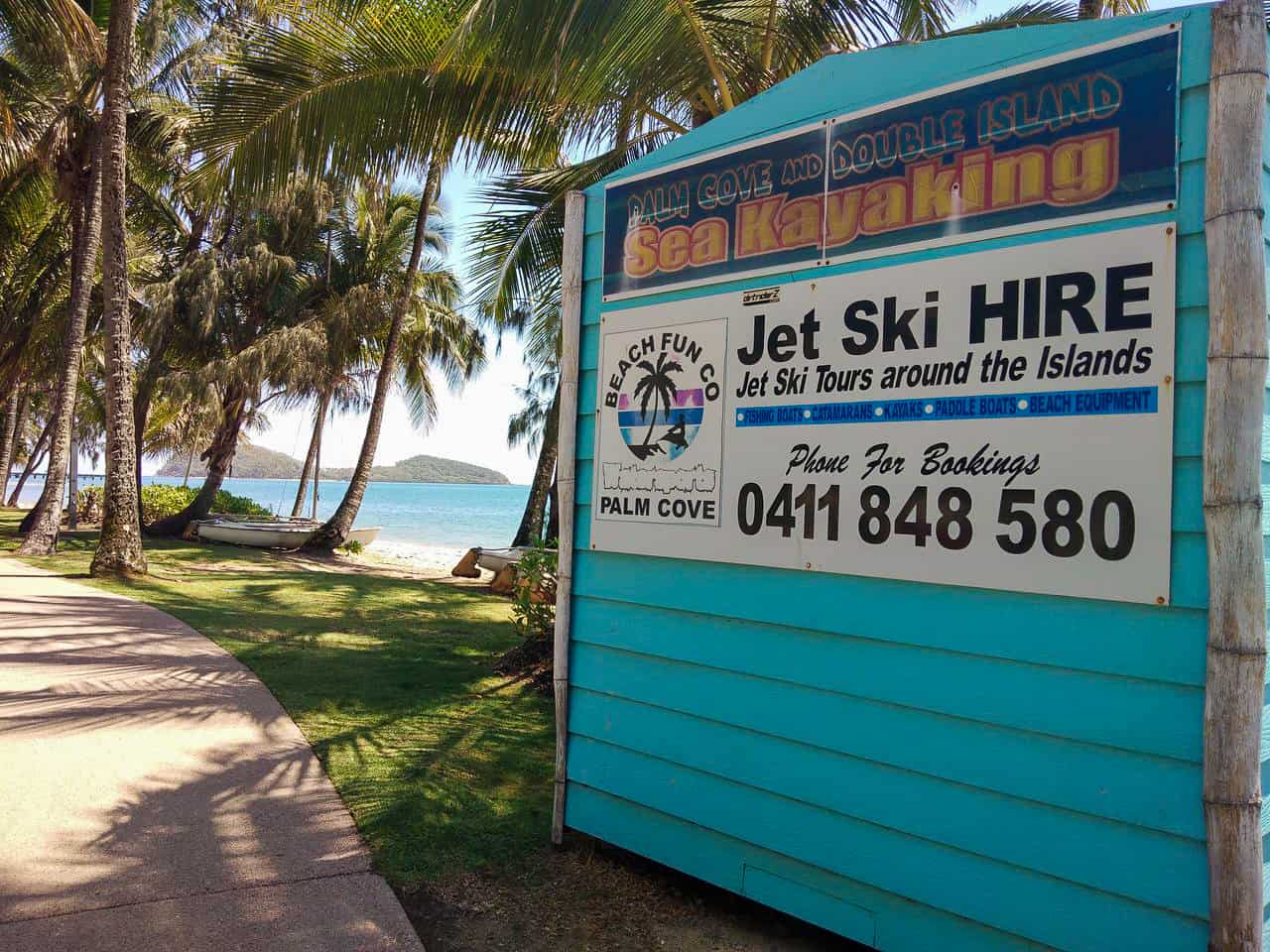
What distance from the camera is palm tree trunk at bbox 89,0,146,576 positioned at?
1197 centimetres

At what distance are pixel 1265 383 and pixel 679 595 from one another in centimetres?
196

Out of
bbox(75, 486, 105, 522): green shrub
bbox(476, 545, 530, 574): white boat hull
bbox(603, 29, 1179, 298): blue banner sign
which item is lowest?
bbox(476, 545, 530, 574): white boat hull

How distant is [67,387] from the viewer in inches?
588

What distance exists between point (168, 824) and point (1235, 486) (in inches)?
159

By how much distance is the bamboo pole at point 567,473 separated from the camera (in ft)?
13.0

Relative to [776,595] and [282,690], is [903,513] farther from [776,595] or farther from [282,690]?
[282,690]

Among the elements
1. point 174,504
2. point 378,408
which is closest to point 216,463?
point 174,504

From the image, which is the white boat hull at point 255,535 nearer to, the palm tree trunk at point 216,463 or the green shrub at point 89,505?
the palm tree trunk at point 216,463

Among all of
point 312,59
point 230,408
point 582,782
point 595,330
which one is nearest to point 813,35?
point 312,59

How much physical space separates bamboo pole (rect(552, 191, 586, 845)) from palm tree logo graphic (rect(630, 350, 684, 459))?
369mm

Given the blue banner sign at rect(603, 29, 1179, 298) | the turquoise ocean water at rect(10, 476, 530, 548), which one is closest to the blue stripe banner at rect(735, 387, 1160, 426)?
the blue banner sign at rect(603, 29, 1179, 298)

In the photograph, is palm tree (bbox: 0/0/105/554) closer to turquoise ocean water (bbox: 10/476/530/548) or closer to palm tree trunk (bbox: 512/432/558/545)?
palm tree trunk (bbox: 512/432/558/545)

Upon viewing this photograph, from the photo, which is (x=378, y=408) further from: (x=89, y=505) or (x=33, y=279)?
(x=89, y=505)

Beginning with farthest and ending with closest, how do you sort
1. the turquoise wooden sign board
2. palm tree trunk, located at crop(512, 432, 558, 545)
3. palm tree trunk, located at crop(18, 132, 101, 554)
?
1. palm tree trunk, located at crop(18, 132, 101, 554)
2. palm tree trunk, located at crop(512, 432, 558, 545)
3. the turquoise wooden sign board
